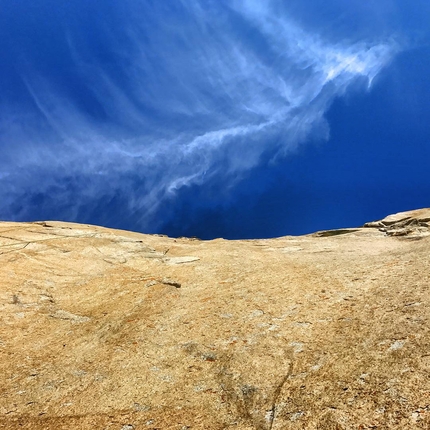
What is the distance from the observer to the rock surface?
862cm

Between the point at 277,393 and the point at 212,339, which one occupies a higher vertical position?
the point at 212,339

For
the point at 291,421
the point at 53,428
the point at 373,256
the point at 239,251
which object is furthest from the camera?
the point at 239,251

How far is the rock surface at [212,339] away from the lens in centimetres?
862

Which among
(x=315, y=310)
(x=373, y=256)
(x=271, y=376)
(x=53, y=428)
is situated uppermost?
(x=373, y=256)

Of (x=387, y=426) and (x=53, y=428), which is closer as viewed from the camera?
(x=387, y=426)

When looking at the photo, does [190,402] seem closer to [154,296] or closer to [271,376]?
[271,376]

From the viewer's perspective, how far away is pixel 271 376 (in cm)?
993

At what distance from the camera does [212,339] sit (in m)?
12.5

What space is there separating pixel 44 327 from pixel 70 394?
5153 mm

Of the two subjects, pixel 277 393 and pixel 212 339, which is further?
pixel 212 339

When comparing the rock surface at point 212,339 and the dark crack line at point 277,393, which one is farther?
the rock surface at point 212,339

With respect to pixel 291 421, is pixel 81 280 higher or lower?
higher

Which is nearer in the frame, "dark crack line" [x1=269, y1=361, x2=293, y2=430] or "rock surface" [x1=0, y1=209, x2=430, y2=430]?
"dark crack line" [x1=269, y1=361, x2=293, y2=430]

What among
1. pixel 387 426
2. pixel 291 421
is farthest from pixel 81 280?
pixel 387 426
